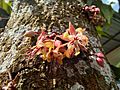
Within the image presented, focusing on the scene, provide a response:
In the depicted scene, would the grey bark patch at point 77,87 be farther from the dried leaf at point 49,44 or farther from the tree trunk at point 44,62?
the dried leaf at point 49,44

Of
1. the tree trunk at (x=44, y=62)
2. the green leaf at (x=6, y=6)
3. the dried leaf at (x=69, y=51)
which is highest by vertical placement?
the dried leaf at (x=69, y=51)

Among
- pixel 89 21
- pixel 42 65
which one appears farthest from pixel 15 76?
pixel 89 21

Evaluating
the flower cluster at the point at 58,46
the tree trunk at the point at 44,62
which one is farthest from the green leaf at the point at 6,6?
the flower cluster at the point at 58,46

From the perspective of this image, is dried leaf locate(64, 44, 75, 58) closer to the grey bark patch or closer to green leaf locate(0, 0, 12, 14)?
the grey bark patch

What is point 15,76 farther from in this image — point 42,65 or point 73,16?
point 73,16

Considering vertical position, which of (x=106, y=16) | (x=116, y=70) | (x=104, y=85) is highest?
(x=104, y=85)

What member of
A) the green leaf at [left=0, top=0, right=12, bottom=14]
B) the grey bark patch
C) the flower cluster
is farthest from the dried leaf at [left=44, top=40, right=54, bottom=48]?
the green leaf at [left=0, top=0, right=12, bottom=14]

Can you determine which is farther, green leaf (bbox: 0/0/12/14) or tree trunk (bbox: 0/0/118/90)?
green leaf (bbox: 0/0/12/14)
